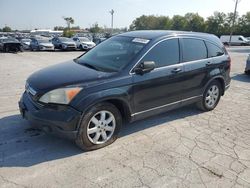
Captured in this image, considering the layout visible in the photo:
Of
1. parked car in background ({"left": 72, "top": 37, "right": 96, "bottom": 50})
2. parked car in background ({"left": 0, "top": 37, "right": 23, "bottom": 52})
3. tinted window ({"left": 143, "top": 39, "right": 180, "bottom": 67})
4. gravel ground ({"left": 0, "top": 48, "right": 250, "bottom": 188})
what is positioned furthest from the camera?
parked car in background ({"left": 72, "top": 37, "right": 96, "bottom": 50})

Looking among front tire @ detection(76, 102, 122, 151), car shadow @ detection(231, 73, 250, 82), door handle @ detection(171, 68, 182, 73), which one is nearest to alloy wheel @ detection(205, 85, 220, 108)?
door handle @ detection(171, 68, 182, 73)

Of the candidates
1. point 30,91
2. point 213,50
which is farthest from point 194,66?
point 30,91

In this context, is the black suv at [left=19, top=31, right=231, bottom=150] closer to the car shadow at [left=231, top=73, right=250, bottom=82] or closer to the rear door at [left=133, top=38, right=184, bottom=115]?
the rear door at [left=133, top=38, right=184, bottom=115]

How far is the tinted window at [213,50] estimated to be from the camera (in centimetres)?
554

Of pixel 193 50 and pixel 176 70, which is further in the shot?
pixel 193 50

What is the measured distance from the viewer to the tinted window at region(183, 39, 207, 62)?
4961mm

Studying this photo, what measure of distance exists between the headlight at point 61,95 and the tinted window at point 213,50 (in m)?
3.21

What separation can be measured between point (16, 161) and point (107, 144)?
1.29m

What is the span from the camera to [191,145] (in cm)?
412

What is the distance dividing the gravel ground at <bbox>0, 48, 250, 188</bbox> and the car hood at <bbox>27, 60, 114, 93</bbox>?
2.98 ft

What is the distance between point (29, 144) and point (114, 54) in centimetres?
200

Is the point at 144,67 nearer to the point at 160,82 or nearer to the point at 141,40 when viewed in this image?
the point at 160,82

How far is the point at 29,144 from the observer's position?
394cm

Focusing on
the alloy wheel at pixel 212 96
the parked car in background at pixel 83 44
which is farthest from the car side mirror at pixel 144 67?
the parked car in background at pixel 83 44
